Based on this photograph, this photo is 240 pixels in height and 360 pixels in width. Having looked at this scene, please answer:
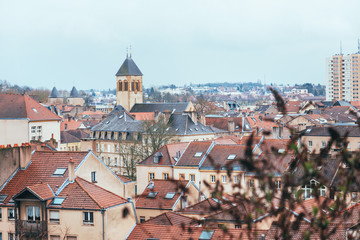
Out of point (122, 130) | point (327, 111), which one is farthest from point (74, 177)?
point (327, 111)

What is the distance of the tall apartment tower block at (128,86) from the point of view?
124750mm

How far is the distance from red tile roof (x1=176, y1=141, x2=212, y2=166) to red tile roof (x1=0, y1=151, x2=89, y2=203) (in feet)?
61.5

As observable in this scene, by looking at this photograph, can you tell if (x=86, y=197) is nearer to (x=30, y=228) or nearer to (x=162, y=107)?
(x=30, y=228)

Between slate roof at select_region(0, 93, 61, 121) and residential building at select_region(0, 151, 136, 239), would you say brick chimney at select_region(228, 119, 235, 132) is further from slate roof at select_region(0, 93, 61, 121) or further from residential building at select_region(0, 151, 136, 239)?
residential building at select_region(0, 151, 136, 239)

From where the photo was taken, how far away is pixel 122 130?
7494cm

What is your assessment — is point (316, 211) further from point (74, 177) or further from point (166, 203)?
point (166, 203)

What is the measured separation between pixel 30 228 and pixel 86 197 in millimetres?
2890

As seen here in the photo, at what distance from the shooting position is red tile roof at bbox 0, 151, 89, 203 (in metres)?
29.2

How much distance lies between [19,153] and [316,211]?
24292 mm

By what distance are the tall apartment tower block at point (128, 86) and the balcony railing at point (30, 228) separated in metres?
96.8

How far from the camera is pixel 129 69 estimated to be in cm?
12688

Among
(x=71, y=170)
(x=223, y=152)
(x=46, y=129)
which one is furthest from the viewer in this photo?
(x=46, y=129)

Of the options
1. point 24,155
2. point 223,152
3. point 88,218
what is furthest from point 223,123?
point 88,218

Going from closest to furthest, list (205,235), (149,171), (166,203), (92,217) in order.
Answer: (205,235)
(92,217)
(166,203)
(149,171)
